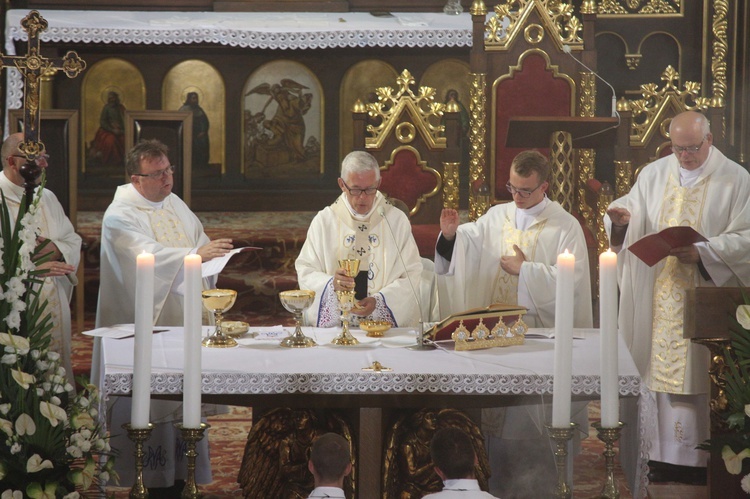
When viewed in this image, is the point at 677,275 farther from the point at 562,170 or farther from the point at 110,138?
the point at 110,138

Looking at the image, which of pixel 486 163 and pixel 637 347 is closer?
pixel 637 347

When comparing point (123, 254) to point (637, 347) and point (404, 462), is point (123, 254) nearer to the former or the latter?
point (404, 462)

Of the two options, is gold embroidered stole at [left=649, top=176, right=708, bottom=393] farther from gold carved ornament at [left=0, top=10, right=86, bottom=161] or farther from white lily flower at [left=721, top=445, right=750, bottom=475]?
gold carved ornament at [left=0, top=10, right=86, bottom=161]

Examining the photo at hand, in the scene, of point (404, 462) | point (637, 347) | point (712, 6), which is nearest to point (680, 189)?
point (637, 347)

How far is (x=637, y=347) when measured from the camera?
571 cm

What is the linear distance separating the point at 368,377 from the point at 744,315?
53.0 inches

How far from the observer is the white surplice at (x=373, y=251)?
17.3ft

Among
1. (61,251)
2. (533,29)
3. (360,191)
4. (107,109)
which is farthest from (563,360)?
(107,109)

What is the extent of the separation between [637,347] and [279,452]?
7.64 feet

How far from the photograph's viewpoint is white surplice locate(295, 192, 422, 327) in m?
5.28

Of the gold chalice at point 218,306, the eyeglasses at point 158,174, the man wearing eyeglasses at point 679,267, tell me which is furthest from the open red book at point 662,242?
the eyeglasses at point 158,174

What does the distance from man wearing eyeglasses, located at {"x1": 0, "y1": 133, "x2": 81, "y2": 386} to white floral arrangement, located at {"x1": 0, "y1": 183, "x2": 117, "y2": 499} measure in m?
1.73

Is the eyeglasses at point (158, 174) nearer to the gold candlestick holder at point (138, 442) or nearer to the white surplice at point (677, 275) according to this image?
the white surplice at point (677, 275)

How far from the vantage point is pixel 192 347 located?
305 cm
